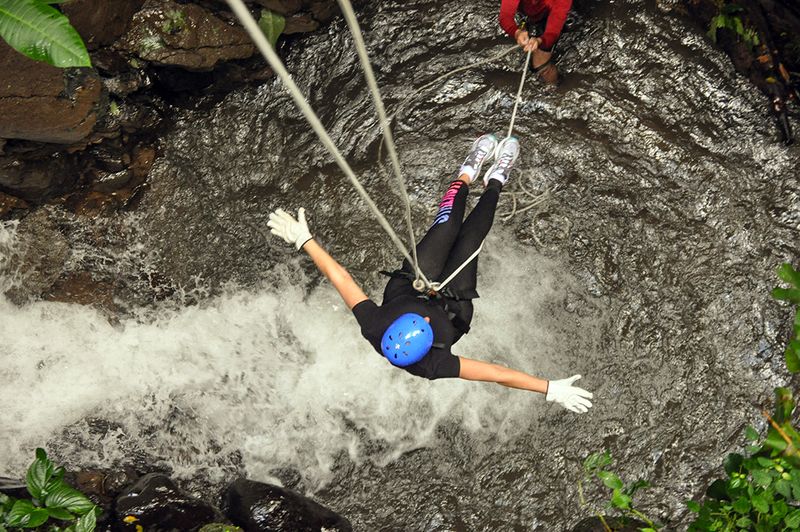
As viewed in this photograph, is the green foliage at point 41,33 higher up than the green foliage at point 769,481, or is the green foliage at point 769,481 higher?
the green foliage at point 41,33

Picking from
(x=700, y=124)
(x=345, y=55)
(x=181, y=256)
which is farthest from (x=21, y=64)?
(x=700, y=124)

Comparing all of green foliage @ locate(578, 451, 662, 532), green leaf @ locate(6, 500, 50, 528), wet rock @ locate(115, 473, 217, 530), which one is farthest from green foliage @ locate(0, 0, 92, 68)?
green foliage @ locate(578, 451, 662, 532)

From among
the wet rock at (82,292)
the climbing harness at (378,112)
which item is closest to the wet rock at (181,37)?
the climbing harness at (378,112)

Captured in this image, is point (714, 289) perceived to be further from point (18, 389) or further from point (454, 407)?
point (18, 389)

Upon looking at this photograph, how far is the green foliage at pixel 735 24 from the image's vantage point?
14.5 ft

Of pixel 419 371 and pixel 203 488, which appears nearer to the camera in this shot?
pixel 419 371

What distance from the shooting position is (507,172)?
14.2 ft

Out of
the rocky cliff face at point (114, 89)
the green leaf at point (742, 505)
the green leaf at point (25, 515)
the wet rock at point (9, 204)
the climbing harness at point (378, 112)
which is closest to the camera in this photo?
the climbing harness at point (378, 112)

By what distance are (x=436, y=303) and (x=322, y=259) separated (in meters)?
0.70

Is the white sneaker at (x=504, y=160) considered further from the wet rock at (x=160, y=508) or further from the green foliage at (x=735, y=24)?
the wet rock at (x=160, y=508)

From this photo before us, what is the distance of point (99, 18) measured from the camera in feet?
13.0

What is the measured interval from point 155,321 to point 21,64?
6.31 ft

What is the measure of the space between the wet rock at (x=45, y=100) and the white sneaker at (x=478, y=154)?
2575 mm

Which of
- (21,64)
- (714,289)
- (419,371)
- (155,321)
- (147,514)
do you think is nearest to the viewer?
(419,371)
